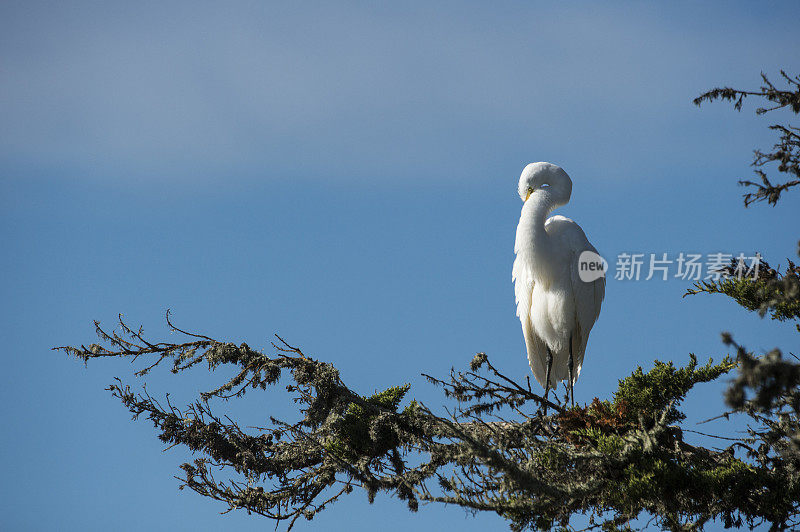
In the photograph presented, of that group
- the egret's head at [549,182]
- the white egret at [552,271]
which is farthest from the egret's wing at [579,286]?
the egret's head at [549,182]

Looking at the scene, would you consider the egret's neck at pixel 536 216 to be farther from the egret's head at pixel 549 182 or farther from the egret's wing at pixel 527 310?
the egret's wing at pixel 527 310

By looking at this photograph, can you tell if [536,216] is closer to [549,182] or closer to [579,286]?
[549,182]

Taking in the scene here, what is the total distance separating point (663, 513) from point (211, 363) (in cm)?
325

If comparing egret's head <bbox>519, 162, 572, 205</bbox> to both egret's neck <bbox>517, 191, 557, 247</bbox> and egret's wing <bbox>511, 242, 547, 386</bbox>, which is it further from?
egret's wing <bbox>511, 242, 547, 386</bbox>

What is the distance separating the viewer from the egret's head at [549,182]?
23.6ft

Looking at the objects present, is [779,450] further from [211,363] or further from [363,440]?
[211,363]

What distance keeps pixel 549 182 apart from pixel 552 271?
0.92 meters

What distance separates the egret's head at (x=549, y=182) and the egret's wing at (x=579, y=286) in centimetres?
31

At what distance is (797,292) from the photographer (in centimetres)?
330

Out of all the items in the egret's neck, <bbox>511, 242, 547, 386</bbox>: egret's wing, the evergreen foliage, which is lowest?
the evergreen foliage

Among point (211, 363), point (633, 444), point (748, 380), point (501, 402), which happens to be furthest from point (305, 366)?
point (748, 380)

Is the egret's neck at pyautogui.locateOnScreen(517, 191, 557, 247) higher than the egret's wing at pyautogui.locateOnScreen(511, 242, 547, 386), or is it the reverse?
the egret's neck at pyautogui.locateOnScreen(517, 191, 557, 247)

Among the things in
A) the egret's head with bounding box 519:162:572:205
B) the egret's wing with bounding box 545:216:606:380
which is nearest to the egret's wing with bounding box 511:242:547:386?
the egret's wing with bounding box 545:216:606:380

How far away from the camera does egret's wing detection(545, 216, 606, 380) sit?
7.23 metres
